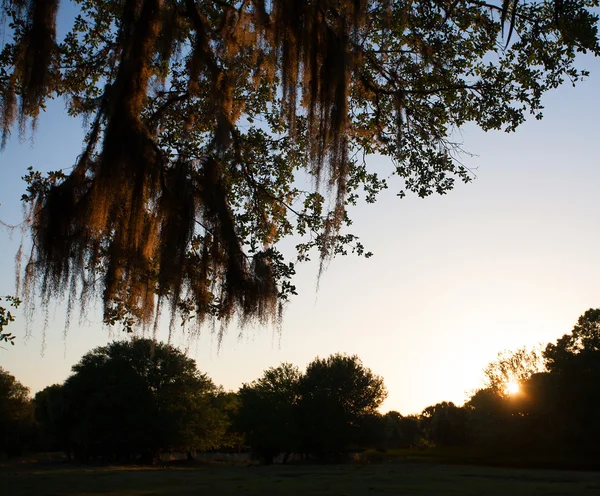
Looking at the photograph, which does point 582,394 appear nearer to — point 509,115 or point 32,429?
point 509,115

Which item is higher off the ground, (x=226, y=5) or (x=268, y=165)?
(x=226, y=5)

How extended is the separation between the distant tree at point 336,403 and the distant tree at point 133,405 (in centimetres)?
744

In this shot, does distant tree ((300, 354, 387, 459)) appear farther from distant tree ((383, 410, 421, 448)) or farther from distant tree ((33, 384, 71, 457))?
distant tree ((383, 410, 421, 448))

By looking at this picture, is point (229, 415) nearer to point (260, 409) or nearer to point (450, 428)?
point (260, 409)

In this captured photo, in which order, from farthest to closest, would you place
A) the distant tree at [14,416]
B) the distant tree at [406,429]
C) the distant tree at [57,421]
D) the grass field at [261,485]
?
the distant tree at [406,429]
the distant tree at [14,416]
the distant tree at [57,421]
the grass field at [261,485]

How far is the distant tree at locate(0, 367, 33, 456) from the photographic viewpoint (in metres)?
45.9

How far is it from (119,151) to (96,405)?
35298 mm

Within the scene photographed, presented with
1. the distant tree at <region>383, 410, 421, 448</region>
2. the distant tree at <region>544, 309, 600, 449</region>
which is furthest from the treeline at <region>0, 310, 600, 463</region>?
the distant tree at <region>383, 410, 421, 448</region>

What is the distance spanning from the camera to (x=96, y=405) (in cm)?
3778

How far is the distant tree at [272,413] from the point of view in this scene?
42.5 meters

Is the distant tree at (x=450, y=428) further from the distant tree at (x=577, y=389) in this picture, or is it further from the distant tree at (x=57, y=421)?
the distant tree at (x=57, y=421)

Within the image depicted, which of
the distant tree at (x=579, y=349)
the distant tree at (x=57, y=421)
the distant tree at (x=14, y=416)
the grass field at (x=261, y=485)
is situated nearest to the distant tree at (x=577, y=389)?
the distant tree at (x=579, y=349)

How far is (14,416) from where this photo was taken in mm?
46906

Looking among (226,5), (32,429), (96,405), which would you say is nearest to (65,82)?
(226,5)
